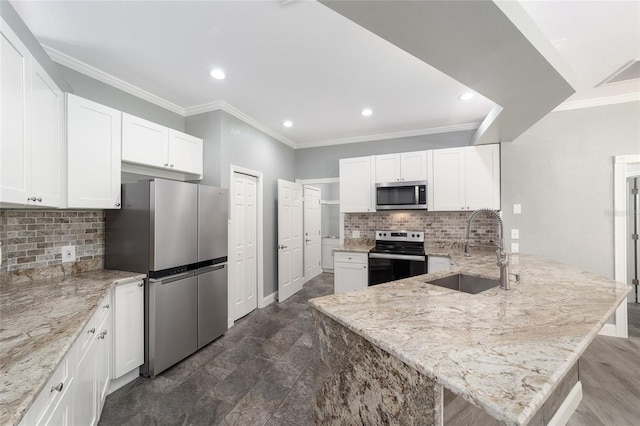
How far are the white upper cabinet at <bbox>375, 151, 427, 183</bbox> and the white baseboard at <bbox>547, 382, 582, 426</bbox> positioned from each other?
255cm

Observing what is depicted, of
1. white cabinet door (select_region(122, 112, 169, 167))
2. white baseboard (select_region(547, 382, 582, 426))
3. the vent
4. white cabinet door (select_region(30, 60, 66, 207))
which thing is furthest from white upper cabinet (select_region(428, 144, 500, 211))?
white cabinet door (select_region(30, 60, 66, 207))

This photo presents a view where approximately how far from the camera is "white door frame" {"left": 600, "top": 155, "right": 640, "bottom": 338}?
280cm

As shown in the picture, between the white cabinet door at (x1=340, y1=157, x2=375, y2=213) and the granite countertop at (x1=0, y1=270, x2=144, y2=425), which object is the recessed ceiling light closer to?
the granite countertop at (x1=0, y1=270, x2=144, y2=425)

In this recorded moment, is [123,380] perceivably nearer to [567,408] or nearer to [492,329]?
[492,329]

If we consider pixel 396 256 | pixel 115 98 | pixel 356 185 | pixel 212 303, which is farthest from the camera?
pixel 356 185

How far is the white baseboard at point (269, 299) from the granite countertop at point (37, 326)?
203 cm

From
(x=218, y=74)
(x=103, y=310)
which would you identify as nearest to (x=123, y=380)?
(x=103, y=310)

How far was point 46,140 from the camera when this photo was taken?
1702 millimetres

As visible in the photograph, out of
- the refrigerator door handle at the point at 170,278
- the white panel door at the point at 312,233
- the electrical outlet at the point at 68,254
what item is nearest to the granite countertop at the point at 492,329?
the refrigerator door handle at the point at 170,278

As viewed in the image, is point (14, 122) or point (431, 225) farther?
point (431, 225)

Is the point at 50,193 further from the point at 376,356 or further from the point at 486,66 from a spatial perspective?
the point at 486,66

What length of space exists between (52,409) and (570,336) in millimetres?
1999

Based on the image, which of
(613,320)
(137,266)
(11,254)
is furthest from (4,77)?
(613,320)

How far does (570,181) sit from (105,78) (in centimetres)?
527
